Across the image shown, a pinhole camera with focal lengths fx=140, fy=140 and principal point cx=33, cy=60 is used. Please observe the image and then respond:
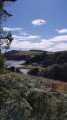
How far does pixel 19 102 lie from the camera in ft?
11.2

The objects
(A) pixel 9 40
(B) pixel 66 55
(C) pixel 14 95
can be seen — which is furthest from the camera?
(B) pixel 66 55

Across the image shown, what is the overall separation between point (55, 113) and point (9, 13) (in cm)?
401

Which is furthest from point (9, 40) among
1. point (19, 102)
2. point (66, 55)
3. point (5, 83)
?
point (66, 55)

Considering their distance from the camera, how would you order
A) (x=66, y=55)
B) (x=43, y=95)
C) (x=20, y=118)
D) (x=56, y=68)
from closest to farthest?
1. (x=20, y=118)
2. (x=43, y=95)
3. (x=56, y=68)
4. (x=66, y=55)

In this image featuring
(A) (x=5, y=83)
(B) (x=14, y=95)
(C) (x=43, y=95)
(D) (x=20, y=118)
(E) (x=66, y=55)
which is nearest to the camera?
(D) (x=20, y=118)

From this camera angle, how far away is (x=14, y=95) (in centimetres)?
379

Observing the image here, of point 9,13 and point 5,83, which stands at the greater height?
point 9,13

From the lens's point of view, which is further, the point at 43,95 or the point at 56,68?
the point at 56,68

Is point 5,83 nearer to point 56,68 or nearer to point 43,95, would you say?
point 43,95

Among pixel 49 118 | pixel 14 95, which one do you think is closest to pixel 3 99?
pixel 14 95

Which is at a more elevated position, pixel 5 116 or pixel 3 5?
pixel 3 5

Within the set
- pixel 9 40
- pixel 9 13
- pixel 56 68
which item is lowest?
pixel 56 68

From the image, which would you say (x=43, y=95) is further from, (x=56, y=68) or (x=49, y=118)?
(x=56, y=68)

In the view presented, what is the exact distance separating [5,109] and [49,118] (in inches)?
42.6
